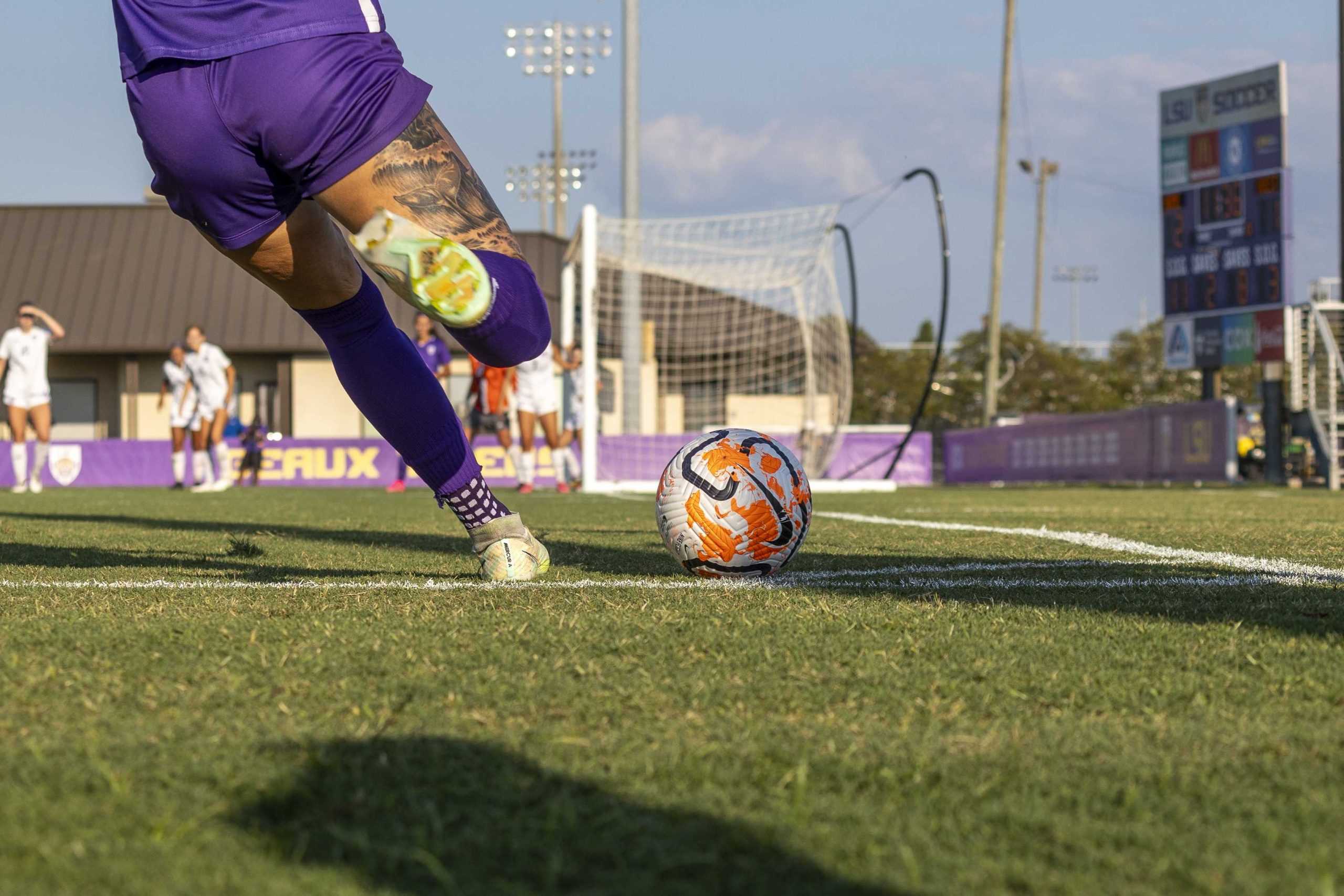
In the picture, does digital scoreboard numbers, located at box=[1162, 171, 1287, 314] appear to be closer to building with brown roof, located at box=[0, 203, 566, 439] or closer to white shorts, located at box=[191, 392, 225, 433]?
building with brown roof, located at box=[0, 203, 566, 439]

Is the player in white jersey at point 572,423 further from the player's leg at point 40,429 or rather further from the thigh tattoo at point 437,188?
the thigh tattoo at point 437,188

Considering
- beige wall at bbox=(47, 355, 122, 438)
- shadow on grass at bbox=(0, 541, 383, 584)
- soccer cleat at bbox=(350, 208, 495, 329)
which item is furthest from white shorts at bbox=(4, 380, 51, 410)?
beige wall at bbox=(47, 355, 122, 438)

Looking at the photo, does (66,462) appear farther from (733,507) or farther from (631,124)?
(733,507)

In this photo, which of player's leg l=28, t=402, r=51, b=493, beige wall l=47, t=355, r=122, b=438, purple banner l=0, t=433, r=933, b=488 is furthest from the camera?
beige wall l=47, t=355, r=122, b=438

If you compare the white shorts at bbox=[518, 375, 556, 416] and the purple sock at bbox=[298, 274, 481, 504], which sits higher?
the white shorts at bbox=[518, 375, 556, 416]

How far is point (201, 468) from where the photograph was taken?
16453 mm

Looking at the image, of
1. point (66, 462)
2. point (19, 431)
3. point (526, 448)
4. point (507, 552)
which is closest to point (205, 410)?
point (19, 431)

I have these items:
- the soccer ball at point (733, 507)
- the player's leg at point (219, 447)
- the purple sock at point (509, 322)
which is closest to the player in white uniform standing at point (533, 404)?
the player's leg at point (219, 447)

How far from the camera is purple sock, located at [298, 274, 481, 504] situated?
3.65 metres

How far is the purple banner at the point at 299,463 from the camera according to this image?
78.7 feet

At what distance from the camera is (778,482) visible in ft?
13.0

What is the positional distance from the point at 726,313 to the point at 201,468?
6598 millimetres

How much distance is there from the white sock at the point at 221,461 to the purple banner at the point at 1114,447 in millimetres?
13094

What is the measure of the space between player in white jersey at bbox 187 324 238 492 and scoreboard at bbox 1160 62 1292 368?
56.7 ft
